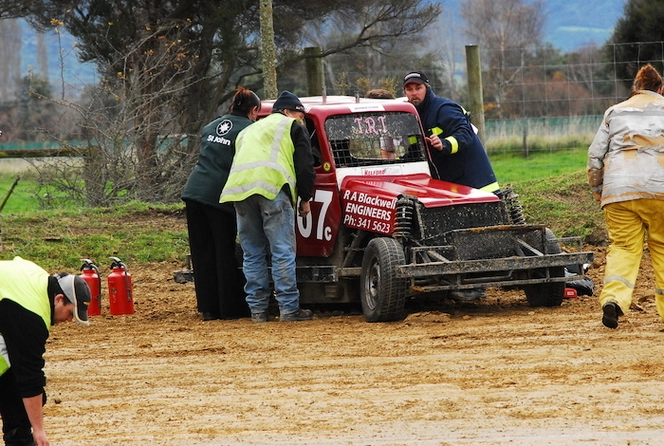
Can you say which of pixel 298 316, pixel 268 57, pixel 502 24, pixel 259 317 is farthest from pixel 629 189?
pixel 502 24

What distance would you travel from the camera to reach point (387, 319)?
408 inches

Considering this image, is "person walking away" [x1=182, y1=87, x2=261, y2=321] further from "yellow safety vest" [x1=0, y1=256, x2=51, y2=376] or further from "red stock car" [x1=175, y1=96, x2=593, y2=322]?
"yellow safety vest" [x1=0, y1=256, x2=51, y2=376]

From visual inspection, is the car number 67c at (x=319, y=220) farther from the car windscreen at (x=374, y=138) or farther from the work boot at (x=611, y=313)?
the work boot at (x=611, y=313)

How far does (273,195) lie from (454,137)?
1928mm

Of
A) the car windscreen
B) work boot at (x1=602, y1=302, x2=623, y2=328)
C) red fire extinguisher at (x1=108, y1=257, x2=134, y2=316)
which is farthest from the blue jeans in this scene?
work boot at (x1=602, y1=302, x2=623, y2=328)

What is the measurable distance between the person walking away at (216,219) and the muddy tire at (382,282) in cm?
141

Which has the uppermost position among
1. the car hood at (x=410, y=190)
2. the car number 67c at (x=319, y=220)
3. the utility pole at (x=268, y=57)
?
the utility pole at (x=268, y=57)

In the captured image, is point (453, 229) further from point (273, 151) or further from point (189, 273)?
point (189, 273)

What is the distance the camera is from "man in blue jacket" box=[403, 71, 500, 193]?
1157 centimetres

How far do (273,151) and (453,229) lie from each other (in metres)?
1.71

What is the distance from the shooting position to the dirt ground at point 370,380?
21.8ft

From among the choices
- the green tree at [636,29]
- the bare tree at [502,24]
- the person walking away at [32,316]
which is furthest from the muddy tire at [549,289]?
the bare tree at [502,24]

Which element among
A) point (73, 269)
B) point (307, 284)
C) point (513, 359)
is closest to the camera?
point (513, 359)

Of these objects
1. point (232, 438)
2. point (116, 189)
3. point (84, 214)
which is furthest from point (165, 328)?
point (116, 189)
